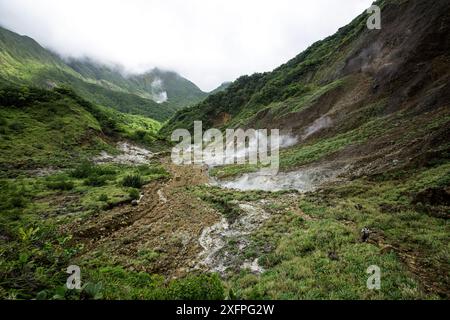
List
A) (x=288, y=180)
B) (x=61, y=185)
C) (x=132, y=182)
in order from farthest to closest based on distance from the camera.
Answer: (x=132, y=182) → (x=61, y=185) → (x=288, y=180)

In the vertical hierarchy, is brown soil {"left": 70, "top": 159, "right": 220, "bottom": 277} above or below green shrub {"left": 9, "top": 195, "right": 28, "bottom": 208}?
below

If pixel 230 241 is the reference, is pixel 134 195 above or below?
above

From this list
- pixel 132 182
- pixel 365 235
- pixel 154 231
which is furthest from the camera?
pixel 132 182

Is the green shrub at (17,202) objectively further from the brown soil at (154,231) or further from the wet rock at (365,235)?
the wet rock at (365,235)

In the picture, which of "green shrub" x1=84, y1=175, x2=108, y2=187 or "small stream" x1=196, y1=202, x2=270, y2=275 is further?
"green shrub" x1=84, y1=175, x2=108, y2=187

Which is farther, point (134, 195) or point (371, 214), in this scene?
point (134, 195)

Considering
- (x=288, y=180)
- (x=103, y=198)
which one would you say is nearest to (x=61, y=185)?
(x=103, y=198)

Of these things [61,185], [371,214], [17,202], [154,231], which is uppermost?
[61,185]

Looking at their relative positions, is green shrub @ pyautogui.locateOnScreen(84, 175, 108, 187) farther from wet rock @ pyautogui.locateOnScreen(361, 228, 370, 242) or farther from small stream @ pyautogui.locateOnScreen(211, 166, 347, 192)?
wet rock @ pyautogui.locateOnScreen(361, 228, 370, 242)

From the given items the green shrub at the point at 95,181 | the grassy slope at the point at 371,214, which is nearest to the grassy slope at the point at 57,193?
the green shrub at the point at 95,181

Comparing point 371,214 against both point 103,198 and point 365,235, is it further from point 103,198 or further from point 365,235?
point 103,198

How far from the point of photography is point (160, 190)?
1162 inches

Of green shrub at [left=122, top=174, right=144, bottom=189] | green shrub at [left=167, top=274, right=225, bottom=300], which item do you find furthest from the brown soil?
green shrub at [left=167, top=274, right=225, bottom=300]

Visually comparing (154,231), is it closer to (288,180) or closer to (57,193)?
(288,180)
